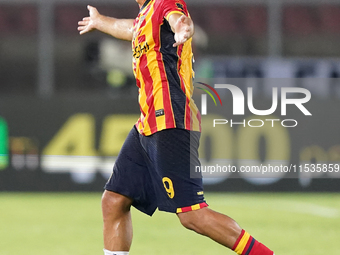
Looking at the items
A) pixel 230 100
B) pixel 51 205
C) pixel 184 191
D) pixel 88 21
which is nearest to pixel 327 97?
pixel 230 100

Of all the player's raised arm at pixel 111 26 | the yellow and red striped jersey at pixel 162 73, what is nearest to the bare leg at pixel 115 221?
the yellow and red striped jersey at pixel 162 73

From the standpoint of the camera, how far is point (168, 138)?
3.50 m

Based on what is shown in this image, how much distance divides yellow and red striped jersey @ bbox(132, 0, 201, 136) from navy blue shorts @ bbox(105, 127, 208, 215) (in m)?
0.08

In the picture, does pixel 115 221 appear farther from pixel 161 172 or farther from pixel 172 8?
pixel 172 8

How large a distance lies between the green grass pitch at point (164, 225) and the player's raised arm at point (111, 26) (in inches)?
73.0

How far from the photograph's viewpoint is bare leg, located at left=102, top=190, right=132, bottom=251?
3801 mm

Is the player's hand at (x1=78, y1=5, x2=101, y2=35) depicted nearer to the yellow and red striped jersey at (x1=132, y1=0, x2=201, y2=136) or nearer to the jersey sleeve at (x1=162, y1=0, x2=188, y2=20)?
the yellow and red striped jersey at (x1=132, y1=0, x2=201, y2=136)

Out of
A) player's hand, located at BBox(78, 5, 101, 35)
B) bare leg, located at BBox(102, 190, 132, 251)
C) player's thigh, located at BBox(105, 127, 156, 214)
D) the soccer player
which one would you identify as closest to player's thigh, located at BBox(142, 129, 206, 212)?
the soccer player

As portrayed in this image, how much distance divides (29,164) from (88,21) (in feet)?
15.7

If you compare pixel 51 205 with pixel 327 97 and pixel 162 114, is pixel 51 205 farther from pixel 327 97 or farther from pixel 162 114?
pixel 162 114

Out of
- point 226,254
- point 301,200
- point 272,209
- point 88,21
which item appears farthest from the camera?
point 301,200

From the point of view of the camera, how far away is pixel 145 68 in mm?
3570

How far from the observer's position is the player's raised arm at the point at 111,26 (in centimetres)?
416

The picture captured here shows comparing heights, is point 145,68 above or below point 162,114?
above
